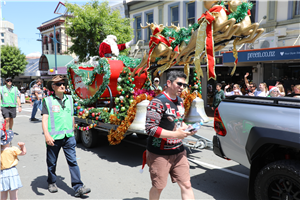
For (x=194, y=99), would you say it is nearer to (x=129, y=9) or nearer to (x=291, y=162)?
(x=291, y=162)

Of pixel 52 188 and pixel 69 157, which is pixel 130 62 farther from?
pixel 52 188

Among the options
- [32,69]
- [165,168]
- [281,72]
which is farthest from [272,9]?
[32,69]

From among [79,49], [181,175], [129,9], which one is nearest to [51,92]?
[181,175]

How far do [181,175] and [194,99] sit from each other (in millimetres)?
2824

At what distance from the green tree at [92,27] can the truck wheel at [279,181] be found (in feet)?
48.3

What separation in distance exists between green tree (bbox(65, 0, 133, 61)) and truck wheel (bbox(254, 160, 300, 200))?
1471cm

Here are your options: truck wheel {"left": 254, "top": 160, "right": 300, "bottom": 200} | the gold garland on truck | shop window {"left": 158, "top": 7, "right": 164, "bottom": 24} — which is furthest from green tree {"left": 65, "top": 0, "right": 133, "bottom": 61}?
truck wheel {"left": 254, "top": 160, "right": 300, "bottom": 200}

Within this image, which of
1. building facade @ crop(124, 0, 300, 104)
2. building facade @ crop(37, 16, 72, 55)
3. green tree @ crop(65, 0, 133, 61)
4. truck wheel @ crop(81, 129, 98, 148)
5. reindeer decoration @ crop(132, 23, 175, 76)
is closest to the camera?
reindeer decoration @ crop(132, 23, 175, 76)

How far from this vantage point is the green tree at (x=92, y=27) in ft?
52.6

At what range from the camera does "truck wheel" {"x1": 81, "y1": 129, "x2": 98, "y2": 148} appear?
6260mm

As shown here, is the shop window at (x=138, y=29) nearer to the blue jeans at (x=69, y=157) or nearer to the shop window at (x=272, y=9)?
the shop window at (x=272, y=9)

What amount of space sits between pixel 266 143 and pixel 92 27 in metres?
15.4

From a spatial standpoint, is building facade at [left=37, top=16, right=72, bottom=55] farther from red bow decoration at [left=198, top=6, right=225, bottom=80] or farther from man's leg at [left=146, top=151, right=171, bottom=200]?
man's leg at [left=146, top=151, right=171, bottom=200]

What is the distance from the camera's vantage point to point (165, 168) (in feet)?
8.91
